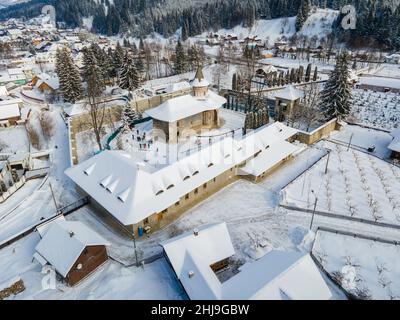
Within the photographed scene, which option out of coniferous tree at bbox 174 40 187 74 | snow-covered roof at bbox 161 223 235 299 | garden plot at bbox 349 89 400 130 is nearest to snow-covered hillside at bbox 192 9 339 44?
coniferous tree at bbox 174 40 187 74

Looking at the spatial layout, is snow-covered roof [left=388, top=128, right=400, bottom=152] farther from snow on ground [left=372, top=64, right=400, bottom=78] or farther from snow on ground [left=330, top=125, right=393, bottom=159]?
snow on ground [left=372, top=64, right=400, bottom=78]

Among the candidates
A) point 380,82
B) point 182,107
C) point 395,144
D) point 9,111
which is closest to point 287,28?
point 380,82

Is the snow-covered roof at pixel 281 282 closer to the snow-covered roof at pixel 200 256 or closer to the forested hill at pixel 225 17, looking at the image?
the snow-covered roof at pixel 200 256

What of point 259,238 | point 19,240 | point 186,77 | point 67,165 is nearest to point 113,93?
point 186,77

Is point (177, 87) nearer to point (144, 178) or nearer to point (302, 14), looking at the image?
point (144, 178)

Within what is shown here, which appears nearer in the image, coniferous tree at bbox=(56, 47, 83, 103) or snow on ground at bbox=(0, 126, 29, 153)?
snow on ground at bbox=(0, 126, 29, 153)

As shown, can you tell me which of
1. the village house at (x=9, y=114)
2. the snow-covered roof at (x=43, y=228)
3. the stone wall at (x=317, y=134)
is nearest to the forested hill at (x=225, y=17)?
the stone wall at (x=317, y=134)
